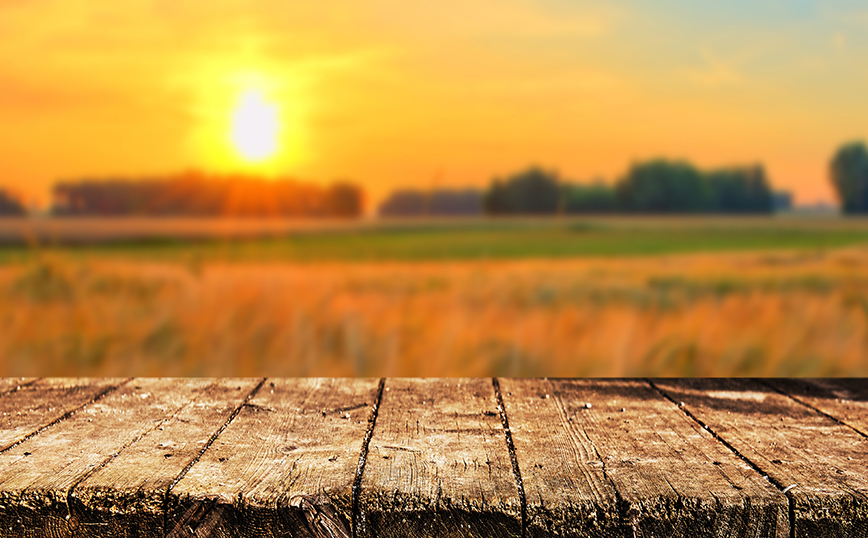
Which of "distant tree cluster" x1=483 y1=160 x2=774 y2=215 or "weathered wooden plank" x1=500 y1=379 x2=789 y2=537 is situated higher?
"distant tree cluster" x1=483 y1=160 x2=774 y2=215

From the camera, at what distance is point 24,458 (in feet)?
2.72

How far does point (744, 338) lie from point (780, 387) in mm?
617

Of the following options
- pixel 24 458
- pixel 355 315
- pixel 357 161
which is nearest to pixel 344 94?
pixel 357 161

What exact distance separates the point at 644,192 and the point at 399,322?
28.7 inches

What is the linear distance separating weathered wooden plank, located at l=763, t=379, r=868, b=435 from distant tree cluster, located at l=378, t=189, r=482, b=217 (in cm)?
81

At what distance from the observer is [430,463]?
812mm

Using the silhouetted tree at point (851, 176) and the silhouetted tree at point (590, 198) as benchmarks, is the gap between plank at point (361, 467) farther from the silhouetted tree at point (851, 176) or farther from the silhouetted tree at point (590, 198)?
the silhouetted tree at point (851, 176)

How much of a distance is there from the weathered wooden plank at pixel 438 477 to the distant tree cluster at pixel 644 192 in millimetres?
840

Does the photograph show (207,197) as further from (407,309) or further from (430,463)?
(430,463)

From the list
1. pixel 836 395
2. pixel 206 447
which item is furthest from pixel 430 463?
pixel 836 395

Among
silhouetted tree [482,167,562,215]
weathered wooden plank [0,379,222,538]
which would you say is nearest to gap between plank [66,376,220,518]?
weathered wooden plank [0,379,222,538]

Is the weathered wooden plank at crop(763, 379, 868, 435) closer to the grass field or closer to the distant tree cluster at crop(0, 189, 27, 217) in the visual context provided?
the grass field

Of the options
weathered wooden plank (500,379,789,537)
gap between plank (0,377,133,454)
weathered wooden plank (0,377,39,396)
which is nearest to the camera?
weathered wooden plank (500,379,789,537)

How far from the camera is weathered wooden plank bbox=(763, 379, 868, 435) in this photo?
3.55 feet
